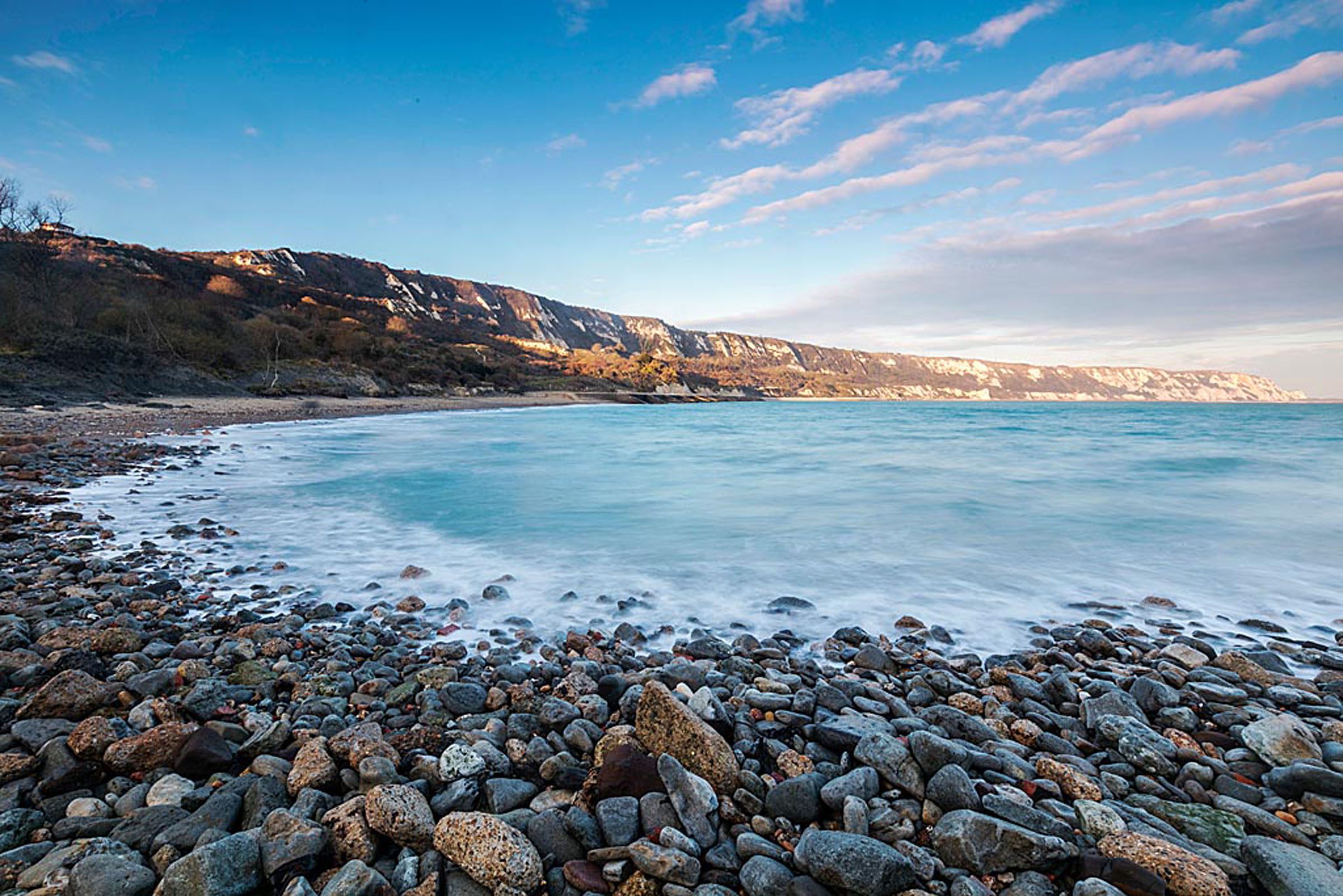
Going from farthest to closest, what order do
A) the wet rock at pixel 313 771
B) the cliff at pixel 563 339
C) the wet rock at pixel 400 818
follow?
the cliff at pixel 563 339 → the wet rock at pixel 313 771 → the wet rock at pixel 400 818

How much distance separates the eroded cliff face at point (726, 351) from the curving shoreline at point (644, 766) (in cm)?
6970

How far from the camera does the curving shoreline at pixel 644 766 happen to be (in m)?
1.68

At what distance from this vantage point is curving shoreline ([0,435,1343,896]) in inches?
66.0

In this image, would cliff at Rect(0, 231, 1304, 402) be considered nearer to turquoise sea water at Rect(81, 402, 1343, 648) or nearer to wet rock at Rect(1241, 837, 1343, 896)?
turquoise sea water at Rect(81, 402, 1343, 648)

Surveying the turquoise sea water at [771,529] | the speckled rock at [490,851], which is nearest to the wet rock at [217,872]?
the speckled rock at [490,851]

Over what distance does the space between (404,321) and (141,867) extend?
75.4 meters

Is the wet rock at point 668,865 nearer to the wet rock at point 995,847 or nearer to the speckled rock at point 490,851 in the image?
the speckled rock at point 490,851

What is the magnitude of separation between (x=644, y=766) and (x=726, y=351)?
148508 mm

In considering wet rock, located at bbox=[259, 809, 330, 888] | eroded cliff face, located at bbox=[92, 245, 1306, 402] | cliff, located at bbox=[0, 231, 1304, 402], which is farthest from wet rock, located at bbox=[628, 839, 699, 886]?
eroded cliff face, located at bbox=[92, 245, 1306, 402]

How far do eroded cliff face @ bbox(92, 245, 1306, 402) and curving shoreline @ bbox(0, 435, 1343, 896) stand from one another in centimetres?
6970

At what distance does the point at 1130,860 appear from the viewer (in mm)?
1704

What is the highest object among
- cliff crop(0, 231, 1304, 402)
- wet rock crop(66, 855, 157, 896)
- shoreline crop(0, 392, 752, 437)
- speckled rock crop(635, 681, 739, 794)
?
cliff crop(0, 231, 1304, 402)

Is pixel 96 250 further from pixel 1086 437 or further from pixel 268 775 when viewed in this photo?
pixel 1086 437

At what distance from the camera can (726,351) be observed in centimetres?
14762
